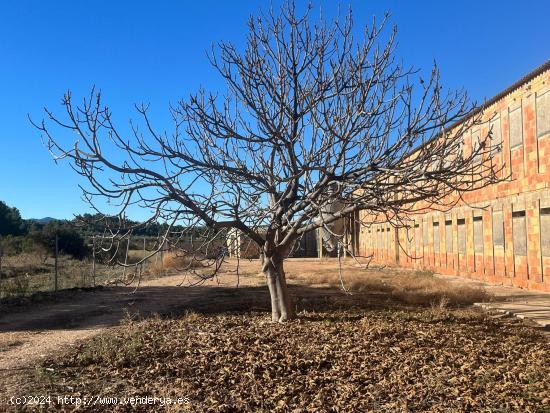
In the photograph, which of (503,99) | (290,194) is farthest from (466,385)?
(503,99)

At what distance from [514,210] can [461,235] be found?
189 inches

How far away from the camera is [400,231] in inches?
1212

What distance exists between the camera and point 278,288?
9320mm

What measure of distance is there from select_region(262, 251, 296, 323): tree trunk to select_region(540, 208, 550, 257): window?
9208 mm

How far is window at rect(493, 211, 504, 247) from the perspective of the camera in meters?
17.9

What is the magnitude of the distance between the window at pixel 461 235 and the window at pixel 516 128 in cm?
525

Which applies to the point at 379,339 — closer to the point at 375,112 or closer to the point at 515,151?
the point at 375,112

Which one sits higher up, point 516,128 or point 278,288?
point 516,128

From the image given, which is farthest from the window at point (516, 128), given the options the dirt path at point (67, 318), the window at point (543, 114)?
the dirt path at point (67, 318)

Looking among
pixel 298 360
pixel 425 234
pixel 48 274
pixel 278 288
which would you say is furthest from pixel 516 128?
pixel 48 274

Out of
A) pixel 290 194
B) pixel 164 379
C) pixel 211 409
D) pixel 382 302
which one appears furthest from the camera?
pixel 382 302

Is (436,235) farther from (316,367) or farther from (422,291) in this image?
(316,367)

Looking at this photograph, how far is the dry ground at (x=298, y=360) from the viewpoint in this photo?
5262mm

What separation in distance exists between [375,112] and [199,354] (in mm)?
4162
